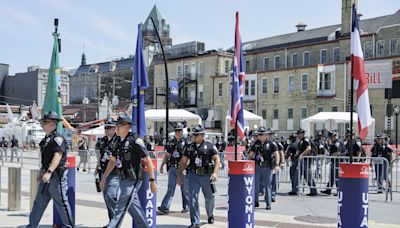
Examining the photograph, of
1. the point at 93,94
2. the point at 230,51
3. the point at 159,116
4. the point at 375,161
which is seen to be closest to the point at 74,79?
the point at 93,94

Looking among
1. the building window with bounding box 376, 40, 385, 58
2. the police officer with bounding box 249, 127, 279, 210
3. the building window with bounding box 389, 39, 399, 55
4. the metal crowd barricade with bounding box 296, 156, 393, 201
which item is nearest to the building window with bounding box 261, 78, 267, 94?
the building window with bounding box 376, 40, 385, 58

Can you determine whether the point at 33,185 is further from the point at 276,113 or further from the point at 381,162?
the point at 276,113

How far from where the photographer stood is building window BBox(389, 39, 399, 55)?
4911 cm

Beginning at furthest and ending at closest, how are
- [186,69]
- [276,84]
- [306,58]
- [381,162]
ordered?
1. [186,69]
2. [306,58]
3. [276,84]
4. [381,162]

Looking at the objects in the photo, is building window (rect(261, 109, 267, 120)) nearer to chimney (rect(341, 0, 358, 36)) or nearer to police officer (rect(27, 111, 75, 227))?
chimney (rect(341, 0, 358, 36))

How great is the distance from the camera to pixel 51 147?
8.16 meters

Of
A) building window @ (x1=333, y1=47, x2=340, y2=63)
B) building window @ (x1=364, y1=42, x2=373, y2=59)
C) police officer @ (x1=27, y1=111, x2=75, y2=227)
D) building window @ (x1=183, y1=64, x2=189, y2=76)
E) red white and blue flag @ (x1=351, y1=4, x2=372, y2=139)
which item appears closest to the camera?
red white and blue flag @ (x1=351, y1=4, x2=372, y2=139)

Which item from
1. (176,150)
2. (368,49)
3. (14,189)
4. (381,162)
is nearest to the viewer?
(14,189)

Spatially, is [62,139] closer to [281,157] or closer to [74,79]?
[281,157]

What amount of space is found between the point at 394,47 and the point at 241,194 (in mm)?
45260

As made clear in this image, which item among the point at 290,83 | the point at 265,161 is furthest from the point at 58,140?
the point at 290,83

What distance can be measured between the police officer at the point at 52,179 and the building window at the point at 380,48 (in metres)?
45.6

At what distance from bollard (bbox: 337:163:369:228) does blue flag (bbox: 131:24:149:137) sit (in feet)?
14.3

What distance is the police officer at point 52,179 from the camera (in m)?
8.12
